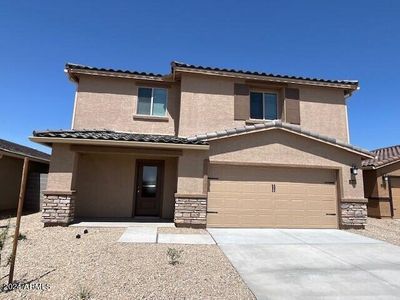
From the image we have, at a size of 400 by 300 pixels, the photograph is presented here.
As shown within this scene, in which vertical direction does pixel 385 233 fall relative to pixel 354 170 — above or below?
below

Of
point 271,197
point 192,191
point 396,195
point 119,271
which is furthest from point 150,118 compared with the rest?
point 396,195

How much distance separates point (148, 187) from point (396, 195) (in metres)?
13.1

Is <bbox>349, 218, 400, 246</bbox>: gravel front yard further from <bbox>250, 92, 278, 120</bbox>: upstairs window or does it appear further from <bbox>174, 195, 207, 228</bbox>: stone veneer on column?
<bbox>250, 92, 278, 120</bbox>: upstairs window

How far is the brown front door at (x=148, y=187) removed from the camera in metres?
12.2

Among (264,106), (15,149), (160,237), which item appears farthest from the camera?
(15,149)

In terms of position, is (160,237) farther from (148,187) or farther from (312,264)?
(312,264)

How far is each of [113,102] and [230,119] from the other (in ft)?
17.4

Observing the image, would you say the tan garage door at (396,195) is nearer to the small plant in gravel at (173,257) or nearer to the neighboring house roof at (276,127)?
the neighboring house roof at (276,127)

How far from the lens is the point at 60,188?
32.3 ft

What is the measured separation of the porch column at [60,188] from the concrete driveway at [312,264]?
5.15 m

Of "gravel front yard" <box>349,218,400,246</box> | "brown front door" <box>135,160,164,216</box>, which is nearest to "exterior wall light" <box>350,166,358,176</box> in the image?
"gravel front yard" <box>349,218,400,246</box>

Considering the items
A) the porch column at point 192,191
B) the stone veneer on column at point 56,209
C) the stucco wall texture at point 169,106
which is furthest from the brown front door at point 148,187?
the stone veneer on column at point 56,209

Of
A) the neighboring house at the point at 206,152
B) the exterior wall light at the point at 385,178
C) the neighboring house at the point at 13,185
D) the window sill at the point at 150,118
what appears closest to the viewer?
the neighboring house at the point at 206,152

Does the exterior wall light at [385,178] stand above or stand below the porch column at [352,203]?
above
